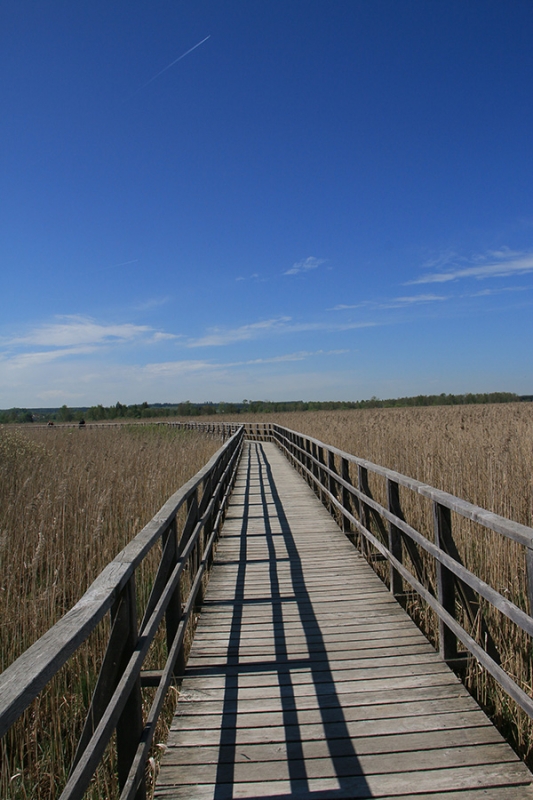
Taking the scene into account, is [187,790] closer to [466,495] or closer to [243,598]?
[243,598]

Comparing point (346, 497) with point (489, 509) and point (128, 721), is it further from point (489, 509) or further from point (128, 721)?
point (128, 721)

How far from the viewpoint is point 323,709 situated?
8.89ft

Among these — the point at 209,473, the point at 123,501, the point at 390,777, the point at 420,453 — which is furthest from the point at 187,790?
the point at 420,453

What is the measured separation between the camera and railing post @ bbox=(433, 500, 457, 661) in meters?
3.08

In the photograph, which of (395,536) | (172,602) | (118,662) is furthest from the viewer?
(395,536)

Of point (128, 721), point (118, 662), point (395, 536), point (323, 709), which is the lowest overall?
point (323, 709)

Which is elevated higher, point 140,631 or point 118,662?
point 118,662

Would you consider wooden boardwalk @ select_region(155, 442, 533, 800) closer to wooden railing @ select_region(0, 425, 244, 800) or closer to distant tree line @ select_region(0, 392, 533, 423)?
wooden railing @ select_region(0, 425, 244, 800)

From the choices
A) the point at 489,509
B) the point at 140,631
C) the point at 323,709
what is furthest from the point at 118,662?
the point at 489,509

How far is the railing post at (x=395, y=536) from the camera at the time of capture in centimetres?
417

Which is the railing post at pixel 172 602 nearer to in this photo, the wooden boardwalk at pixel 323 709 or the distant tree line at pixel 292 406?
the wooden boardwalk at pixel 323 709

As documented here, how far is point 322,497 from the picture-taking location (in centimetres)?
920

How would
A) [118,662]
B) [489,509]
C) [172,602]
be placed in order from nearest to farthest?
[118,662] < [172,602] < [489,509]

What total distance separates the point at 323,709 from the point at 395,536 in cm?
179
